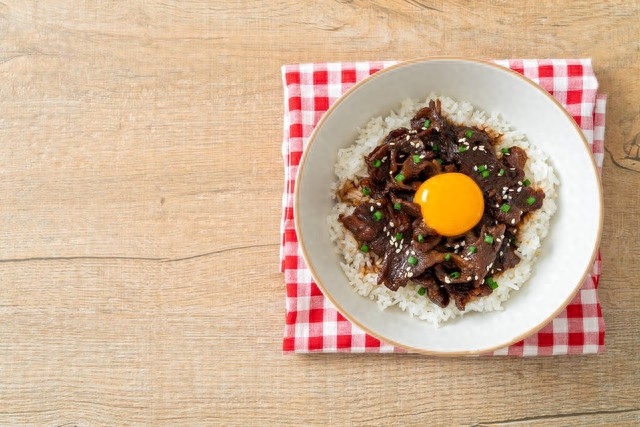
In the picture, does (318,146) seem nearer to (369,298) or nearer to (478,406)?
(369,298)

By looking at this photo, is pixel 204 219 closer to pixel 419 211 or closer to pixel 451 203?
pixel 419 211

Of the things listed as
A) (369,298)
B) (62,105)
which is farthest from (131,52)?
(369,298)

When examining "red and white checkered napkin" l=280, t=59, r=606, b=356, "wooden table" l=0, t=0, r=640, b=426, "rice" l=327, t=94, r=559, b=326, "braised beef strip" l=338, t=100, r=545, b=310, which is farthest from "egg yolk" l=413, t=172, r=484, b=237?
"wooden table" l=0, t=0, r=640, b=426

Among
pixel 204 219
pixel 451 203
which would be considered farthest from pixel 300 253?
pixel 451 203

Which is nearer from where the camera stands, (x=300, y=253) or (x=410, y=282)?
(x=410, y=282)

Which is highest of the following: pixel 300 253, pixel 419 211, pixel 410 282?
pixel 419 211

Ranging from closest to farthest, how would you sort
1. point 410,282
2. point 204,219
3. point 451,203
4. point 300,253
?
1. point 451,203
2. point 410,282
3. point 300,253
4. point 204,219

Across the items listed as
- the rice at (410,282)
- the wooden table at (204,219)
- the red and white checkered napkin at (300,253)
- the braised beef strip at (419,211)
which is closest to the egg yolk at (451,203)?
the braised beef strip at (419,211)
